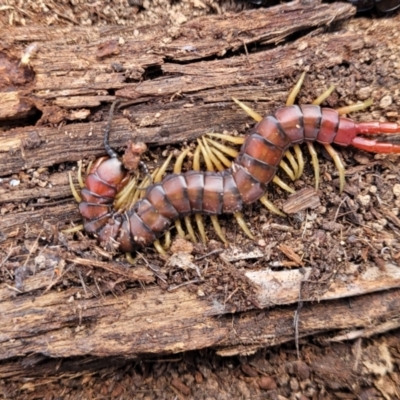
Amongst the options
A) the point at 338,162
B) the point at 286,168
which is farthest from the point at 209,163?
the point at 338,162

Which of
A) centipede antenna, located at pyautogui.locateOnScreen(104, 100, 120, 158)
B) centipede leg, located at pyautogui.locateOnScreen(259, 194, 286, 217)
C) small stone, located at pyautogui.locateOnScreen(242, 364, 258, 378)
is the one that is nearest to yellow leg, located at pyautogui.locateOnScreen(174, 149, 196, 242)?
centipede antenna, located at pyautogui.locateOnScreen(104, 100, 120, 158)

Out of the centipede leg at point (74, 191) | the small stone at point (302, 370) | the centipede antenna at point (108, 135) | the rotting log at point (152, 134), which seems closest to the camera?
the rotting log at point (152, 134)

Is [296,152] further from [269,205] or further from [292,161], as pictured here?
[269,205]

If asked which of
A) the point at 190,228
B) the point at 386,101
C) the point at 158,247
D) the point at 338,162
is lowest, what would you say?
the point at 158,247

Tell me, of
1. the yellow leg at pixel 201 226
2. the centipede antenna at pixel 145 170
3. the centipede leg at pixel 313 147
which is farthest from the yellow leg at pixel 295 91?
the centipede antenna at pixel 145 170

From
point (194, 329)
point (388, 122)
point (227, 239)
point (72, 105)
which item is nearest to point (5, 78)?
point (72, 105)

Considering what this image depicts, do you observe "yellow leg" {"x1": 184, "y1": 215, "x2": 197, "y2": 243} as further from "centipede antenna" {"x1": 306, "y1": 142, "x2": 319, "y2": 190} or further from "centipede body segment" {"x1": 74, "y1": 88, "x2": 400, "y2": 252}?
"centipede antenna" {"x1": 306, "y1": 142, "x2": 319, "y2": 190}

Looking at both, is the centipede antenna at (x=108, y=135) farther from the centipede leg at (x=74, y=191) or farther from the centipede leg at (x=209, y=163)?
the centipede leg at (x=209, y=163)
